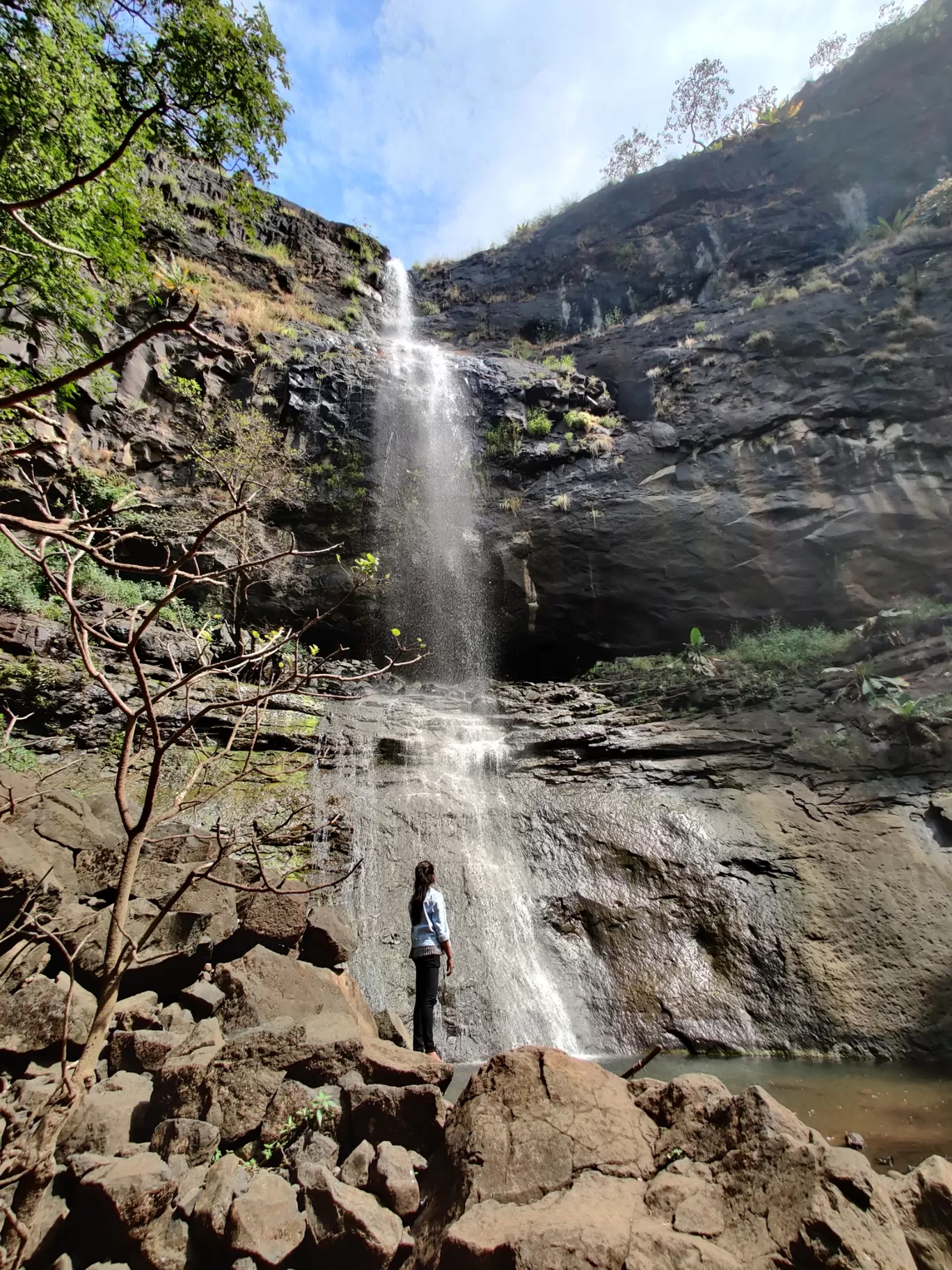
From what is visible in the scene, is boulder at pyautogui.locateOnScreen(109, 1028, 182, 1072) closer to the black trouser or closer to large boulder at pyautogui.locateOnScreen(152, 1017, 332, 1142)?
large boulder at pyautogui.locateOnScreen(152, 1017, 332, 1142)

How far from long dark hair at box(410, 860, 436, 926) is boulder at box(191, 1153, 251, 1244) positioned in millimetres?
2299

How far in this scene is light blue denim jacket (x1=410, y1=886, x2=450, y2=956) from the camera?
5.02 m

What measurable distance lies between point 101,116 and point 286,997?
9.34 metres

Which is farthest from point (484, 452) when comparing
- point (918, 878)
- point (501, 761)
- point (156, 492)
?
point (918, 878)

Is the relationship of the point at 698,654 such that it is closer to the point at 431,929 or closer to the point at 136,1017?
the point at 431,929

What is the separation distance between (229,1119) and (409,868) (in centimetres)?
472

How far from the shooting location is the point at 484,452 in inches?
616

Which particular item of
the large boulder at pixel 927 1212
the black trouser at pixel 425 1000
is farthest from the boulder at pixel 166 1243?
the large boulder at pixel 927 1212

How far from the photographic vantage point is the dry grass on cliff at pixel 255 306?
54.6ft

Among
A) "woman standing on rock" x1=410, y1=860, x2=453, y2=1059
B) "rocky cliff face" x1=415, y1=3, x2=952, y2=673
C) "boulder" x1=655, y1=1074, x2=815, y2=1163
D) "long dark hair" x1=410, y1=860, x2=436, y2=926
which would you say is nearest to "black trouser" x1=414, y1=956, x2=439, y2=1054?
"woman standing on rock" x1=410, y1=860, x2=453, y2=1059

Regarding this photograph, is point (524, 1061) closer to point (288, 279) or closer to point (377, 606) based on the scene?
point (377, 606)

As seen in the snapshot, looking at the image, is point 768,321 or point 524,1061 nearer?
point 524,1061

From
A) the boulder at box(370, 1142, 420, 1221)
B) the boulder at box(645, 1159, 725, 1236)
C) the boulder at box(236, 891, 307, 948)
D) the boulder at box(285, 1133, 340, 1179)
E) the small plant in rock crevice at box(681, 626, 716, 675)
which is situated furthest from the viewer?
the small plant in rock crevice at box(681, 626, 716, 675)

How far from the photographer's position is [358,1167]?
2.94 meters
